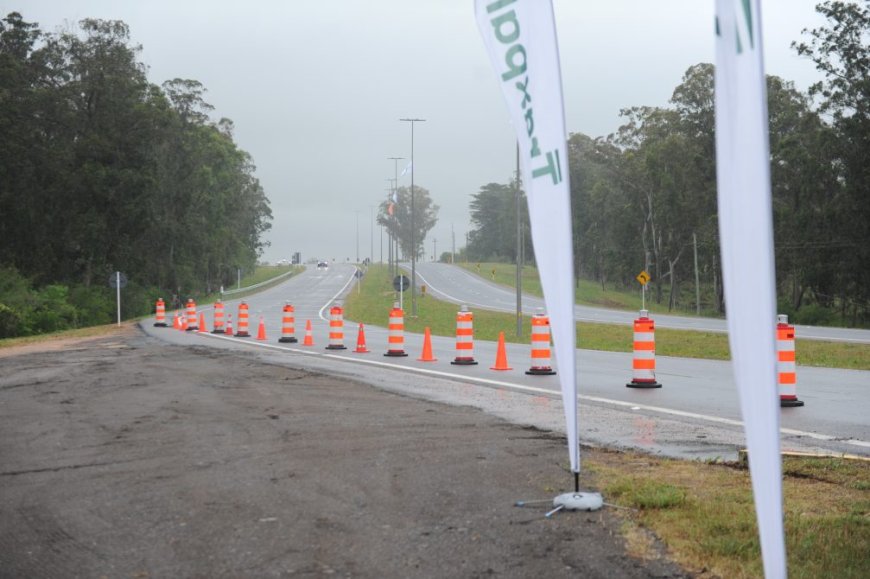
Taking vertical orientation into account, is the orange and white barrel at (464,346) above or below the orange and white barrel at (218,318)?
below

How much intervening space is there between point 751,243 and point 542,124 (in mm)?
2413

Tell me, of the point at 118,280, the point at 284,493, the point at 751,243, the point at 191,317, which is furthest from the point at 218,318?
the point at 751,243

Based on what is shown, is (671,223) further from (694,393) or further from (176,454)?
(176,454)

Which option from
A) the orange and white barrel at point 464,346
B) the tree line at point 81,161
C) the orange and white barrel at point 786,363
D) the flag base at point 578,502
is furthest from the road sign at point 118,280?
the flag base at point 578,502

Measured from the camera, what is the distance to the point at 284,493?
640cm

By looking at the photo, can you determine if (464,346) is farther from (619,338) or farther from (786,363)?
(619,338)

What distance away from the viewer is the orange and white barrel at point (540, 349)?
16.1 meters

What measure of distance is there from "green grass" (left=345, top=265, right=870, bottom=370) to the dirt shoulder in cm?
1328

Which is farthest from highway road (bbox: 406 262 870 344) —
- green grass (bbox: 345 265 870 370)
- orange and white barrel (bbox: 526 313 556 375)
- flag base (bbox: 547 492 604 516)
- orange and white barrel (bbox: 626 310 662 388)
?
flag base (bbox: 547 492 604 516)

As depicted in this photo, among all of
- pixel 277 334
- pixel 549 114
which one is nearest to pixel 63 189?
pixel 277 334

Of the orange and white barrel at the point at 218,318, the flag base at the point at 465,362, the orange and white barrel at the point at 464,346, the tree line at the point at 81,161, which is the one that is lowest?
the flag base at the point at 465,362

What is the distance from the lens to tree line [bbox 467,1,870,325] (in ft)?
183

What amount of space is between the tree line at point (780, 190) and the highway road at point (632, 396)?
39709 millimetres

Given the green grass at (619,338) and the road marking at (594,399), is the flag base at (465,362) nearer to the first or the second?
the road marking at (594,399)
